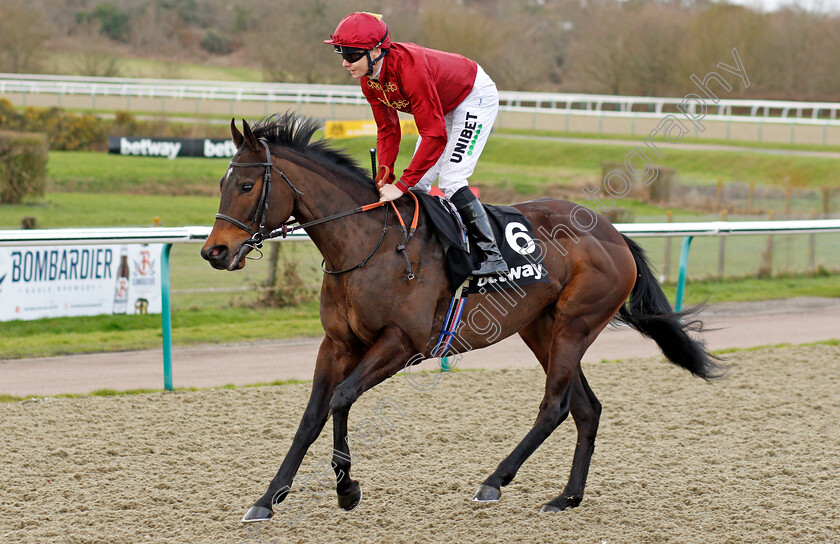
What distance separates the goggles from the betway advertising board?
4775mm

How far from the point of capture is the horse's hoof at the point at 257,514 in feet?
12.0

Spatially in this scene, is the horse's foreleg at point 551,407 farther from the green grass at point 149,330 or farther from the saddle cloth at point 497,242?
the green grass at point 149,330

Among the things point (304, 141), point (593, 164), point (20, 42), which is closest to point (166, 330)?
point (304, 141)

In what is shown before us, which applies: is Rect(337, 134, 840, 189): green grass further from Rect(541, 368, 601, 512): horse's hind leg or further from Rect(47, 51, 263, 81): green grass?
Rect(47, 51, 263, 81): green grass

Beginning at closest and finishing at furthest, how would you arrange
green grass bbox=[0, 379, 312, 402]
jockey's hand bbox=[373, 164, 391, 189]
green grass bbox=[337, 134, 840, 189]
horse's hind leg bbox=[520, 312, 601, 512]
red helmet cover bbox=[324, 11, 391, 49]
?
red helmet cover bbox=[324, 11, 391, 49] → jockey's hand bbox=[373, 164, 391, 189] → horse's hind leg bbox=[520, 312, 601, 512] → green grass bbox=[0, 379, 312, 402] → green grass bbox=[337, 134, 840, 189]

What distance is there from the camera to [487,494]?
3.99 metres

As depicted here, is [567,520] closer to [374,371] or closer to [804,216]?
[374,371]

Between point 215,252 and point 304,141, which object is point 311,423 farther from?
point 304,141

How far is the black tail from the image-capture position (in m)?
4.74

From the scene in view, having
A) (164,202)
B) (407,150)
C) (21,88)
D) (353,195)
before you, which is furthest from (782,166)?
(21,88)

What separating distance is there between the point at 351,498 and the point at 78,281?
5.06m

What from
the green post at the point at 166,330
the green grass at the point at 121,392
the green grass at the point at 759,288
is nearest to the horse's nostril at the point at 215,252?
the green post at the point at 166,330

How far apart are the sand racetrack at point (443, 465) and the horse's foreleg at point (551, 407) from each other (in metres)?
0.12

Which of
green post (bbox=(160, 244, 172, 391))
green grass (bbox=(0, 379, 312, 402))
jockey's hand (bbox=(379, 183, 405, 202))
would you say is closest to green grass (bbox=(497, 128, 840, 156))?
green grass (bbox=(0, 379, 312, 402))
